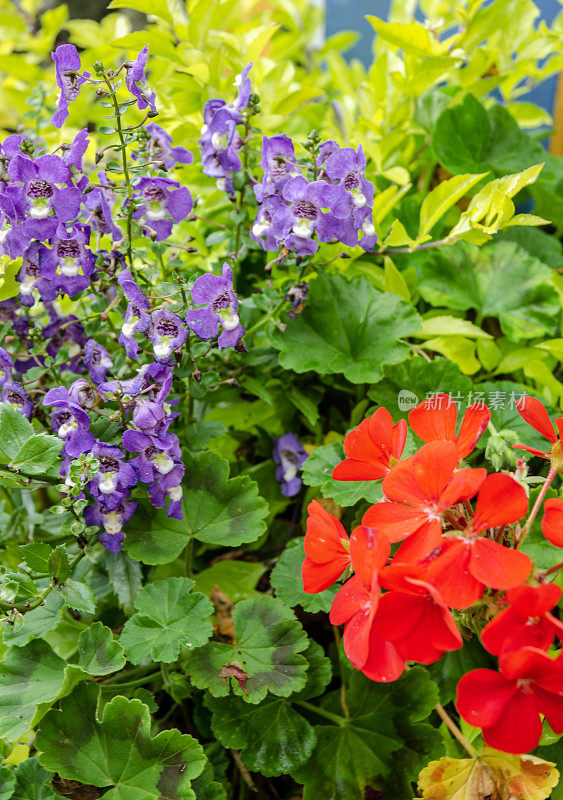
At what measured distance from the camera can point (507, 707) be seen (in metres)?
0.44

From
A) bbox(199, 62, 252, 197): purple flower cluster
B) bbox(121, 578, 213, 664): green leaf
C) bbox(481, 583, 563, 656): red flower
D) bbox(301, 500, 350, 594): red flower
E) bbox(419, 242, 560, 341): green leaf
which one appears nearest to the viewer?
bbox(481, 583, 563, 656): red flower

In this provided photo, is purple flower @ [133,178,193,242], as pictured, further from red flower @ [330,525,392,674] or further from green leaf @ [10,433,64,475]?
red flower @ [330,525,392,674]

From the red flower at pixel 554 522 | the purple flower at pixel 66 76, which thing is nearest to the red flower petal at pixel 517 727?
the red flower at pixel 554 522

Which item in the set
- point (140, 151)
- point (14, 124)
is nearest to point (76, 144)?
point (140, 151)

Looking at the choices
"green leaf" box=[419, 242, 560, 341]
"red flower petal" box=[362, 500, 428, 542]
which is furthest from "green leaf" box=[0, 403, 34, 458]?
"green leaf" box=[419, 242, 560, 341]

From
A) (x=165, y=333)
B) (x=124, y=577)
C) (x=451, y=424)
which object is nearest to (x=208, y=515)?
(x=124, y=577)

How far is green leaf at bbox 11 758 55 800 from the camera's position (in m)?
0.63

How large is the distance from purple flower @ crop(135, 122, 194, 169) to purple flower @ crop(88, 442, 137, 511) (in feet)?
1.07

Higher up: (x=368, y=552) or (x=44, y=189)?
(x=44, y=189)

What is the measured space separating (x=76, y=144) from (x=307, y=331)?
347 millimetres

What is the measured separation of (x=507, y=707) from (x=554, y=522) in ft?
0.41

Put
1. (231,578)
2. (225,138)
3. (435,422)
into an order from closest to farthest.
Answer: (435,422)
(225,138)
(231,578)

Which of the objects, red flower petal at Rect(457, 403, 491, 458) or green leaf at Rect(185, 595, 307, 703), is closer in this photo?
red flower petal at Rect(457, 403, 491, 458)

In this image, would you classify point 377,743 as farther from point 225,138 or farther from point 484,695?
point 225,138
